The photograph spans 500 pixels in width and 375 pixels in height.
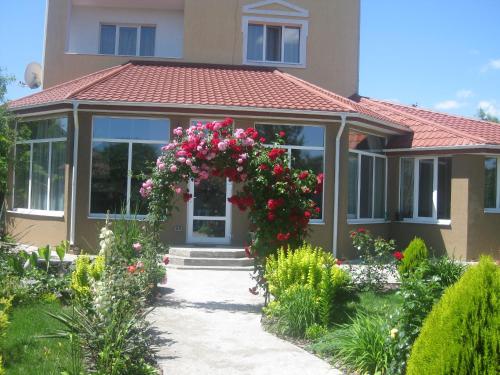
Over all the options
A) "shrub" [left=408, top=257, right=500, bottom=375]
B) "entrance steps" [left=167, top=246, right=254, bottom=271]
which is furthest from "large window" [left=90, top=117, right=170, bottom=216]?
"shrub" [left=408, top=257, right=500, bottom=375]

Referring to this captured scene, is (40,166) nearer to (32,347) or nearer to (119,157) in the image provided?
(119,157)

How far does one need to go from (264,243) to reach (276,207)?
64cm

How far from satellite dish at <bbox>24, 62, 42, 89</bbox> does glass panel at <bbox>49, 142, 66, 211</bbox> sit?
6314mm

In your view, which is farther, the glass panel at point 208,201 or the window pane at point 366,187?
the window pane at point 366,187

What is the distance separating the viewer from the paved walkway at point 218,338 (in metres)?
6.00

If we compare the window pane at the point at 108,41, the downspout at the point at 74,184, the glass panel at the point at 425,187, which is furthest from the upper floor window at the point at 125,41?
the glass panel at the point at 425,187

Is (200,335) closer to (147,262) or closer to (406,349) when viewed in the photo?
(147,262)

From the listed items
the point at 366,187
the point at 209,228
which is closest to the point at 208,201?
the point at 209,228

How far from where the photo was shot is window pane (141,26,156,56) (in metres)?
19.3

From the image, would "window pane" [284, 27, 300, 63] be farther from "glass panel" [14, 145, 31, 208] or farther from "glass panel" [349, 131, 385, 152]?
"glass panel" [14, 145, 31, 208]

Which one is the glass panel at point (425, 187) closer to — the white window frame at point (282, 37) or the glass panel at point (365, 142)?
the glass panel at point (365, 142)

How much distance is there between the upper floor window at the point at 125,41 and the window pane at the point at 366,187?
8.53 meters

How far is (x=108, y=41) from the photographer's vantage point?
63.4 feet

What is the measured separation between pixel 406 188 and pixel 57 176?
10.1 meters
